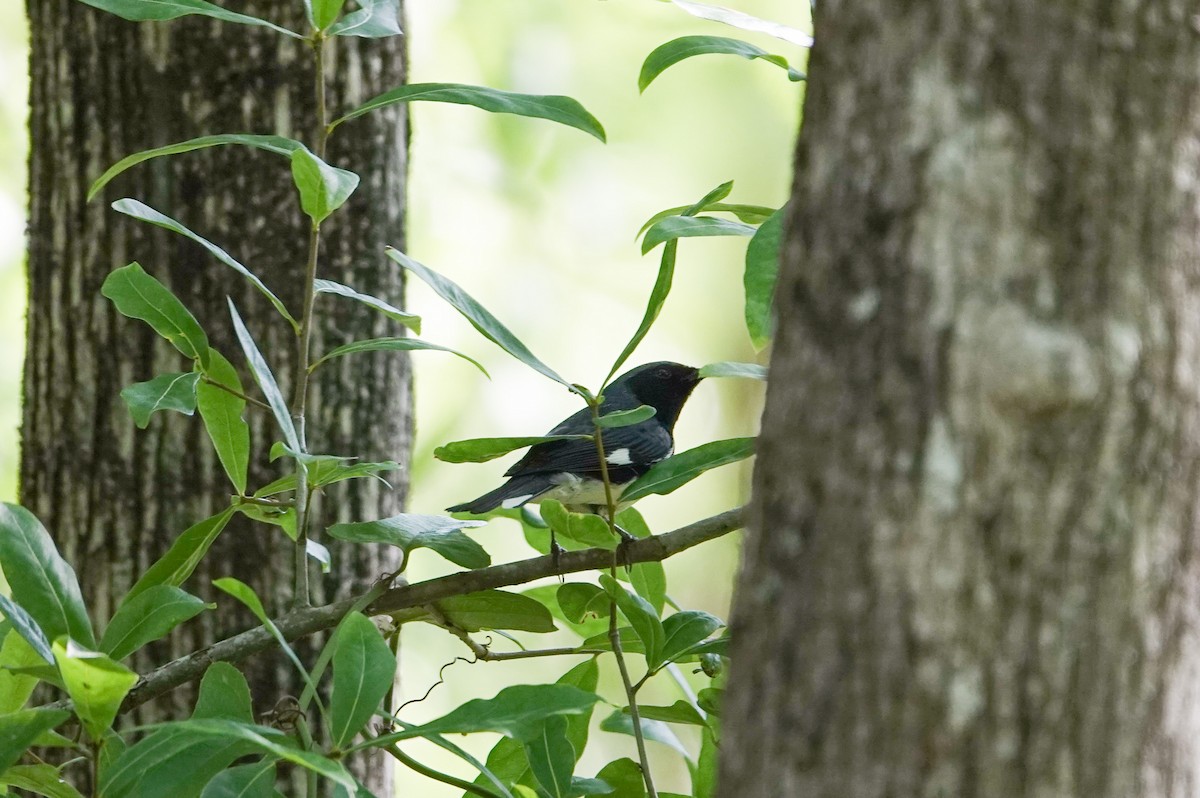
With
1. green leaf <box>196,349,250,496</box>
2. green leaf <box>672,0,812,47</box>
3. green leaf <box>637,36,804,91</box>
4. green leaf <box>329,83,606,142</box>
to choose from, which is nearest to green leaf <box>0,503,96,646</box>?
green leaf <box>196,349,250,496</box>

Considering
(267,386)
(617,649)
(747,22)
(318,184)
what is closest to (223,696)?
(267,386)

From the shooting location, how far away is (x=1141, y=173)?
81cm

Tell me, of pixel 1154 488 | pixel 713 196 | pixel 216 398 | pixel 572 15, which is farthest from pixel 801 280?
pixel 572 15

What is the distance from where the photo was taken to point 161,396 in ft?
4.89

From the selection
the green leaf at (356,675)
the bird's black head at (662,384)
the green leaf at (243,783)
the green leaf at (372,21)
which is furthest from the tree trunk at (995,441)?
the bird's black head at (662,384)

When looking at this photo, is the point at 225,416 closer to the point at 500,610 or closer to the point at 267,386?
the point at 267,386

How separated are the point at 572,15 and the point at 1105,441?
6304 millimetres

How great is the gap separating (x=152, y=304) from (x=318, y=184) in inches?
12.8

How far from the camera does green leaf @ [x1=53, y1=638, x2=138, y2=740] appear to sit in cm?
110

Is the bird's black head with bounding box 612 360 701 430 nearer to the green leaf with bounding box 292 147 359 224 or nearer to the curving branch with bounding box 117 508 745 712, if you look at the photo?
the curving branch with bounding box 117 508 745 712

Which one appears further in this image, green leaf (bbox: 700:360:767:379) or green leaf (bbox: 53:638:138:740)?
green leaf (bbox: 700:360:767:379)

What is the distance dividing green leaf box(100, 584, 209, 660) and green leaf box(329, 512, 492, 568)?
0.20m

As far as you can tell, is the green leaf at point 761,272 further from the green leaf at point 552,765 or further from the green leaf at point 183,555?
the green leaf at point 183,555

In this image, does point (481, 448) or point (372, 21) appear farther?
point (372, 21)
